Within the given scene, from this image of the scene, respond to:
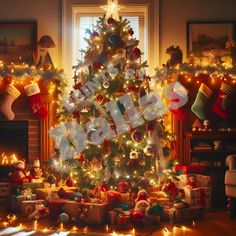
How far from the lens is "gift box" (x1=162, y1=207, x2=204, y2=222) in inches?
157

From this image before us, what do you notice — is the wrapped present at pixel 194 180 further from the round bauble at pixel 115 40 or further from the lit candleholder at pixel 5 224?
the lit candleholder at pixel 5 224

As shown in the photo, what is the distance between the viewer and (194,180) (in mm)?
4543

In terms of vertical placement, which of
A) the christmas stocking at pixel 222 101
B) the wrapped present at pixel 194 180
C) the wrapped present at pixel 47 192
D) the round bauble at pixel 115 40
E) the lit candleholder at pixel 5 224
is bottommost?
the lit candleholder at pixel 5 224

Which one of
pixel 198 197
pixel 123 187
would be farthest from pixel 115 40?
pixel 198 197

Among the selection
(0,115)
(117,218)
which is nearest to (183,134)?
(117,218)

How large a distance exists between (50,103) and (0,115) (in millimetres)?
641

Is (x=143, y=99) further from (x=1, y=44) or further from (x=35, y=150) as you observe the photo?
(x=1, y=44)

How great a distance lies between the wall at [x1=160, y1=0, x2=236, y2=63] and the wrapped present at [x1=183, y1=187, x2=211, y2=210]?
2076 mm

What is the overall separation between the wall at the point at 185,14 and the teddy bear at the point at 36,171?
2263 mm

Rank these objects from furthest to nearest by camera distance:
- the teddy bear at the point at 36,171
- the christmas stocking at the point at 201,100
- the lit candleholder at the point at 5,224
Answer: the christmas stocking at the point at 201,100 → the teddy bear at the point at 36,171 → the lit candleholder at the point at 5,224

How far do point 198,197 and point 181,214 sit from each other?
1.46 feet

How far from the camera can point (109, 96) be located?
4441mm

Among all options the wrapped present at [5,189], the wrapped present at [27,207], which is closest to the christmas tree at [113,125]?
the wrapped present at [27,207]

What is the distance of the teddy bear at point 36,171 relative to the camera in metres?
4.80
